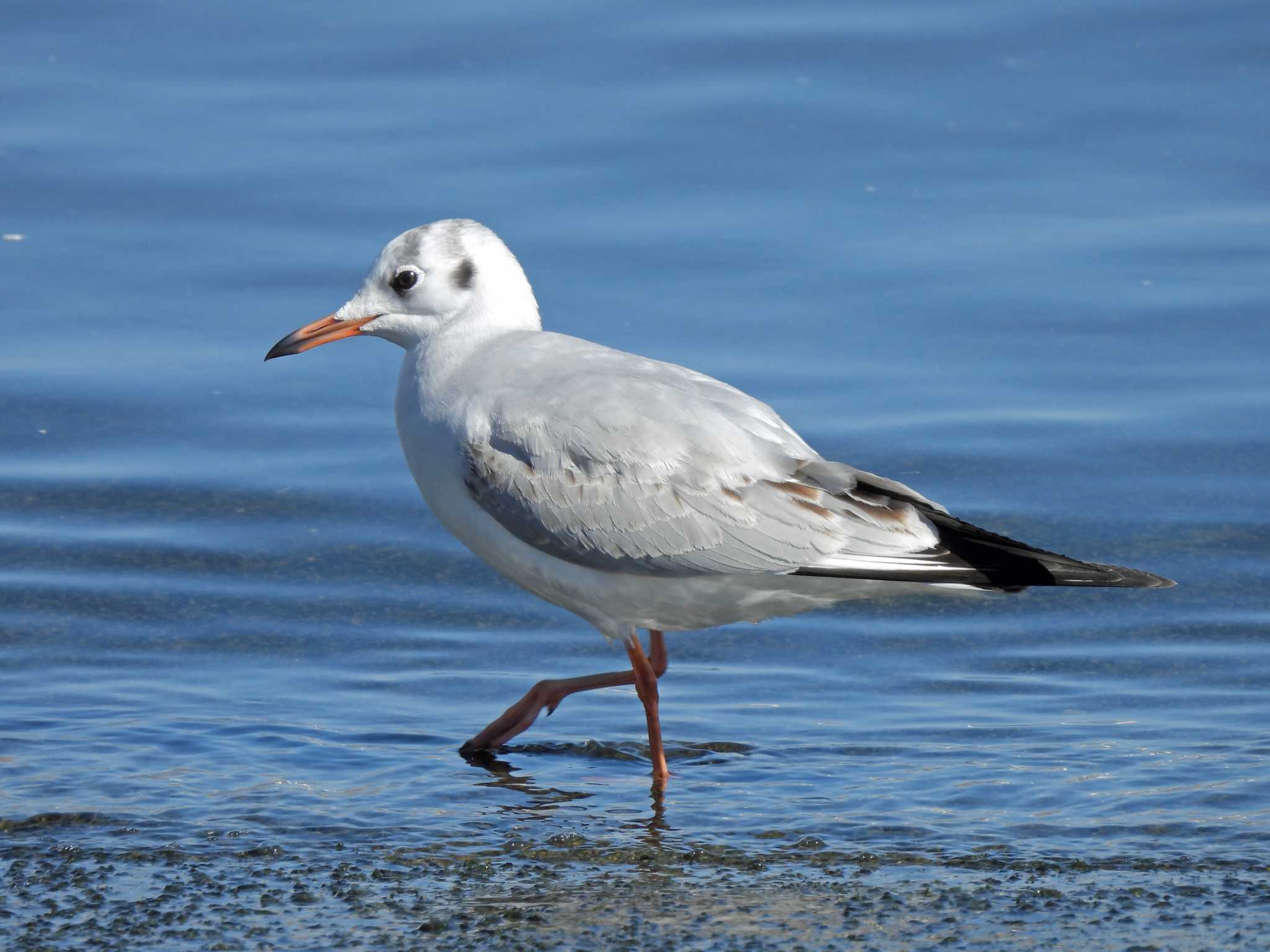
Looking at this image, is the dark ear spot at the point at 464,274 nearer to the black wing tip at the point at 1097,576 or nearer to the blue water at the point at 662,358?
the blue water at the point at 662,358

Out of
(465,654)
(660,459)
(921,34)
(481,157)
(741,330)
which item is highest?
(921,34)

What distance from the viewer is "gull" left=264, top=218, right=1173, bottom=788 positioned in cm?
614

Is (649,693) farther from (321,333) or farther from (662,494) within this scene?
(321,333)

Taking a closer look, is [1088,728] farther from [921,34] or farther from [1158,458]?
[921,34]

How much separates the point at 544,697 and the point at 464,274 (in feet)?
4.51

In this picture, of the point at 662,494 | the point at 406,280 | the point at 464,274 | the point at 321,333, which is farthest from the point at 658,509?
the point at 321,333

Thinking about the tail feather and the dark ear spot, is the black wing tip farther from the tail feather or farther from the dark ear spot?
the dark ear spot

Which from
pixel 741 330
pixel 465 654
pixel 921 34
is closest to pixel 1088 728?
pixel 465 654

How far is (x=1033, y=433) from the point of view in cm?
944

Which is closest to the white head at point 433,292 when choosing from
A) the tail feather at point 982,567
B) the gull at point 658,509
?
the gull at point 658,509

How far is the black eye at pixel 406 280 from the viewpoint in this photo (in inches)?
266

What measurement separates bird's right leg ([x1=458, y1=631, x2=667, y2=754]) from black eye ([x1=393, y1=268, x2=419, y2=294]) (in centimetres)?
133

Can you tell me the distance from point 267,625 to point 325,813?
7.39ft

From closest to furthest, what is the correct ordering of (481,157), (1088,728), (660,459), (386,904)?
(386,904)
(660,459)
(1088,728)
(481,157)
